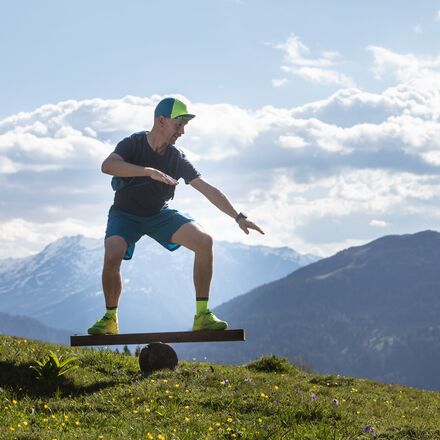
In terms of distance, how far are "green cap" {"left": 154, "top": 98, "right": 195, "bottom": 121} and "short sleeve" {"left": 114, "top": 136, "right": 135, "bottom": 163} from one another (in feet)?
2.18

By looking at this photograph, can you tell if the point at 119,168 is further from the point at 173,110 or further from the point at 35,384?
the point at 35,384

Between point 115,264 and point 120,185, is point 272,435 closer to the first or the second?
point 115,264

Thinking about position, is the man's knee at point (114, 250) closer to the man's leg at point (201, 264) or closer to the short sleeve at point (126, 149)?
the man's leg at point (201, 264)

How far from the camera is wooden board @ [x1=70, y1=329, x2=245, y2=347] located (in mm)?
10222

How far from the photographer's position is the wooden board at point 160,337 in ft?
33.5

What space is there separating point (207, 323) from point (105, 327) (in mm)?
1660

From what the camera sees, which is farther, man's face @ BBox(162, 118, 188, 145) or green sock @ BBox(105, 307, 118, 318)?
green sock @ BBox(105, 307, 118, 318)

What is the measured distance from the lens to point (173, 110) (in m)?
10.4

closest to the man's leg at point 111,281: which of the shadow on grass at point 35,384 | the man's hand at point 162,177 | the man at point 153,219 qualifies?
the man at point 153,219

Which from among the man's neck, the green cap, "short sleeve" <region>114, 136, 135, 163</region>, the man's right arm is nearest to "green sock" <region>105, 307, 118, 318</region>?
the man's right arm

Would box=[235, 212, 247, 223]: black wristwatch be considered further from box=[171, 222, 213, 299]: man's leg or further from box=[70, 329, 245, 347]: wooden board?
box=[70, 329, 245, 347]: wooden board

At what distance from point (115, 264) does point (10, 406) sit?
256cm

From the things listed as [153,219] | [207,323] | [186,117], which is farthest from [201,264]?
[186,117]

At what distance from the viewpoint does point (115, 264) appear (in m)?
10.4
